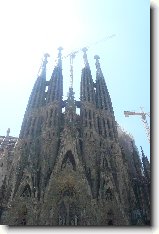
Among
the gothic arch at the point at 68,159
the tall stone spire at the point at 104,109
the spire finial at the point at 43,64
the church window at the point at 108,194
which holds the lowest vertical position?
the church window at the point at 108,194

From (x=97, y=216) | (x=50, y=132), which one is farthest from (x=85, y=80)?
(x=97, y=216)

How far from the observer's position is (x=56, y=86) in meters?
28.3

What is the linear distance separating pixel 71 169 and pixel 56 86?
9.63 meters

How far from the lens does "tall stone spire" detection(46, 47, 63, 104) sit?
88.9 feet

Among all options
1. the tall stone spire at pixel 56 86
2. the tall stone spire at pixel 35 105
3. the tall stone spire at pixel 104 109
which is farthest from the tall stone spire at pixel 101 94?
the tall stone spire at pixel 35 105

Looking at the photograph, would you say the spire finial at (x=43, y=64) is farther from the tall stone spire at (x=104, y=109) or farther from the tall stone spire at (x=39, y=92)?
the tall stone spire at (x=104, y=109)

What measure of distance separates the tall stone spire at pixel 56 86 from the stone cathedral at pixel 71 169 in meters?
0.09

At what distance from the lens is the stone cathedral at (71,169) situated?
59.8ft

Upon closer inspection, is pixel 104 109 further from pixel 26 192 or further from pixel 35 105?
pixel 26 192

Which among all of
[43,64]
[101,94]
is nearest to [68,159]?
[101,94]

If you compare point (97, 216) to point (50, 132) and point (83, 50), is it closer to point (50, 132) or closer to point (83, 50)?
point (50, 132)

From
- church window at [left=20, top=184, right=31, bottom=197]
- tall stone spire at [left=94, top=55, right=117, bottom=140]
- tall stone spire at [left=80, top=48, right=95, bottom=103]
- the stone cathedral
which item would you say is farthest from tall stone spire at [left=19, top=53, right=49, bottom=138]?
tall stone spire at [left=94, top=55, right=117, bottom=140]

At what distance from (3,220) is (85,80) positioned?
16288mm

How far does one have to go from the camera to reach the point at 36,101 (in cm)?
2683
